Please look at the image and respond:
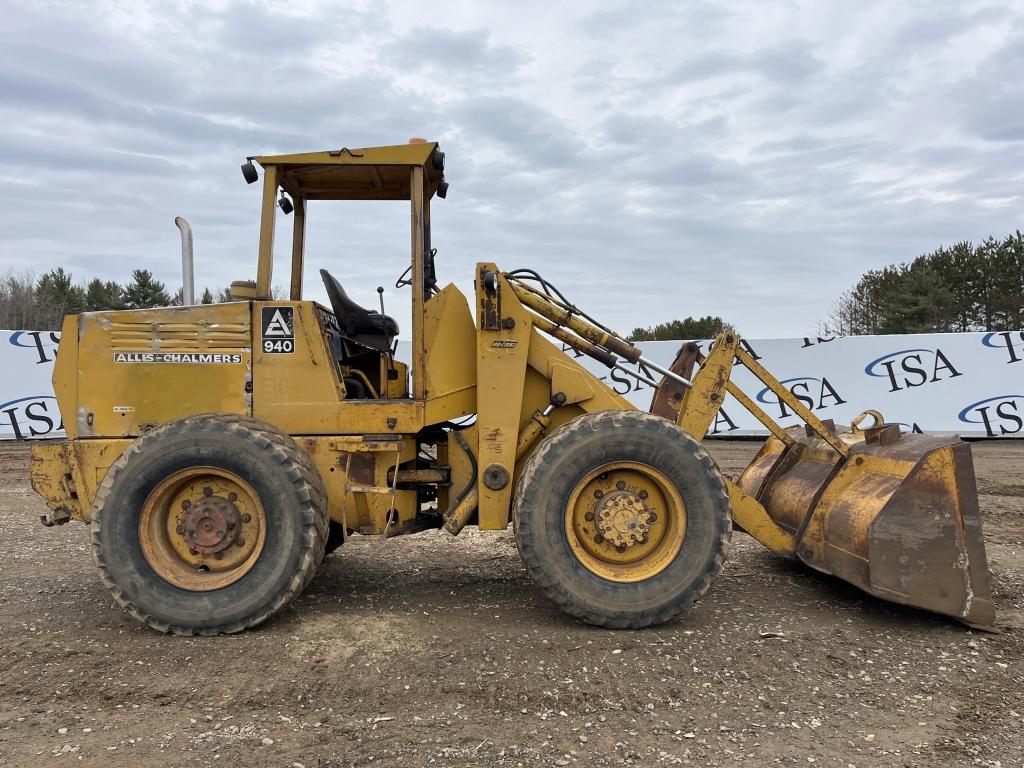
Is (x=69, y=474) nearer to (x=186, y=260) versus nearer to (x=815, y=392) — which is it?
(x=186, y=260)

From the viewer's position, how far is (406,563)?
6.28 m

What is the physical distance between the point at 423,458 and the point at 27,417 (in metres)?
13.7

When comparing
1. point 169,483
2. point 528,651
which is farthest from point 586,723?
point 169,483

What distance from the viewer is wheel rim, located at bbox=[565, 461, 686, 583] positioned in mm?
4445

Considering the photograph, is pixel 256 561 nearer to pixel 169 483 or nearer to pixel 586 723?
pixel 169 483

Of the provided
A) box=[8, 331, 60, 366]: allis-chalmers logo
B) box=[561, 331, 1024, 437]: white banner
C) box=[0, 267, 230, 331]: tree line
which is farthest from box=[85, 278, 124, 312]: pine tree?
box=[561, 331, 1024, 437]: white banner

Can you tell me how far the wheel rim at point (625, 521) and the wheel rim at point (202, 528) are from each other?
1876mm

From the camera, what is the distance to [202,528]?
4434 mm

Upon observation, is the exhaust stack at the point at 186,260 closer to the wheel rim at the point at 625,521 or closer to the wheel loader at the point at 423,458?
the wheel loader at the point at 423,458

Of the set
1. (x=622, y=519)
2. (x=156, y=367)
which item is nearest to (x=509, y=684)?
(x=622, y=519)

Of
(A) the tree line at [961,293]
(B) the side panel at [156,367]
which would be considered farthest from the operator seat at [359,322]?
(A) the tree line at [961,293]

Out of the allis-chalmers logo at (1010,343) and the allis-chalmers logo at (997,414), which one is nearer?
the allis-chalmers logo at (1010,343)

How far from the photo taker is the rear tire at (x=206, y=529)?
4.27 meters

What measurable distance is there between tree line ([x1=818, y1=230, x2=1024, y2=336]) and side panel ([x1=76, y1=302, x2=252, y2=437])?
103ft
